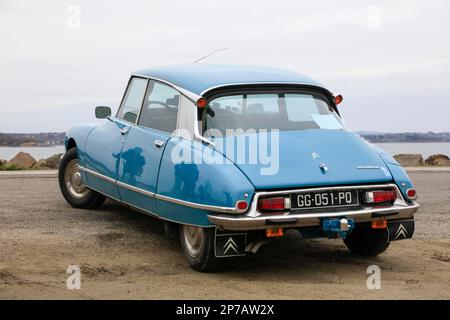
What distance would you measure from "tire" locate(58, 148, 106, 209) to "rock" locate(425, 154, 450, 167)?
41.9 ft

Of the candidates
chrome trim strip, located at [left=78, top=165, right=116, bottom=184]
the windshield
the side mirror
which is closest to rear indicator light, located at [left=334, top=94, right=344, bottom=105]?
the windshield

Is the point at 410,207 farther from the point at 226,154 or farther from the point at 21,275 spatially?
the point at 21,275

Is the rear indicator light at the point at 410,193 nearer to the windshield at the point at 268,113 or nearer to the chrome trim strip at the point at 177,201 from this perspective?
the windshield at the point at 268,113

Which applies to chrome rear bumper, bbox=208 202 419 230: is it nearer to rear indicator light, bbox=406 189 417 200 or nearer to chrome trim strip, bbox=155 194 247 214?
chrome trim strip, bbox=155 194 247 214

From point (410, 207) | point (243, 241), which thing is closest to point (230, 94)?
point (243, 241)

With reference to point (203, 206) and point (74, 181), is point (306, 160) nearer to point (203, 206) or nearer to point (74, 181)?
point (203, 206)

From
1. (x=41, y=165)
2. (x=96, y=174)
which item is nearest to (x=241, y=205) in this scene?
(x=96, y=174)

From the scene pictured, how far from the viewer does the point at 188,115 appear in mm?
7242

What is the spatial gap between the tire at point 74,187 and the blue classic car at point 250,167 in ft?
6.33

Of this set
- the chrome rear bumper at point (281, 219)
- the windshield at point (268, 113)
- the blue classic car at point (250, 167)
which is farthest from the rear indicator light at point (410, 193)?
the windshield at point (268, 113)

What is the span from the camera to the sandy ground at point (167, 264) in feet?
20.2

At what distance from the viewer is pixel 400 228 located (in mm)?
7102

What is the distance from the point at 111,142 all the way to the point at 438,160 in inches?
573

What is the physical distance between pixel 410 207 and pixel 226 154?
1.70 metres
